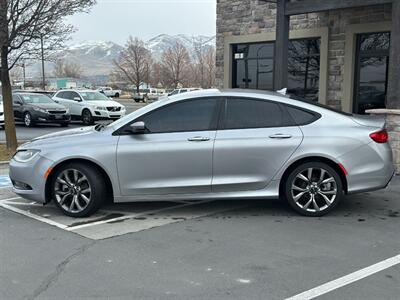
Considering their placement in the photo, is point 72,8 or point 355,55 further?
point 355,55

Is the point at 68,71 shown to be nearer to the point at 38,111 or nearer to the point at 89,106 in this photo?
the point at 89,106

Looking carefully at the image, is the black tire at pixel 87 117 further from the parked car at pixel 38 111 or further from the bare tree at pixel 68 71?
the bare tree at pixel 68 71

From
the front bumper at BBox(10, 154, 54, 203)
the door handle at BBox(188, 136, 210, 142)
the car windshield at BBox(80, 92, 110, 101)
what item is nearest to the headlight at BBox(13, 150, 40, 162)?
the front bumper at BBox(10, 154, 54, 203)

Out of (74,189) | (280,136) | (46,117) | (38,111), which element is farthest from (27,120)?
(280,136)

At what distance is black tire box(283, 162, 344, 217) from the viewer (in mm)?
5965

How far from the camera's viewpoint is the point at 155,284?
406cm

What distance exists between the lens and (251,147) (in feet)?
19.5

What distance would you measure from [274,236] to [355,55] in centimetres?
850

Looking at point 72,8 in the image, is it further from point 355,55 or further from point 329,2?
point 355,55

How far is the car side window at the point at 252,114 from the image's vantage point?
6.09 meters

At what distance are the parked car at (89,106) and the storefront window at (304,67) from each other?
9.89m

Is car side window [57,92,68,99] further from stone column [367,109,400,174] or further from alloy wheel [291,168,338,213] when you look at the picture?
alloy wheel [291,168,338,213]

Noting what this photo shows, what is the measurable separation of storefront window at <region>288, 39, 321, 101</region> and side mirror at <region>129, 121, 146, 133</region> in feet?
27.6

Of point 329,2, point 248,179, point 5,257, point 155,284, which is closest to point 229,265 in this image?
point 155,284
